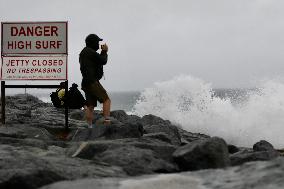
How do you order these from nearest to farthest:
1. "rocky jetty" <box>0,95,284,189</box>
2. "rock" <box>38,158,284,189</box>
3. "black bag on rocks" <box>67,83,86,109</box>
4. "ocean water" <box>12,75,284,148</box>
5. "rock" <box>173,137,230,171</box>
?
1. "rock" <box>38,158,284,189</box>
2. "rocky jetty" <box>0,95,284,189</box>
3. "rock" <box>173,137,230,171</box>
4. "black bag on rocks" <box>67,83,86,109</box>
5. "ocean water" <box>12,75,284,148</box>

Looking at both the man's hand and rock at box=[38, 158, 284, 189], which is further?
the man's hand

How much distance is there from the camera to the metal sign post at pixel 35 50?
1085 cm

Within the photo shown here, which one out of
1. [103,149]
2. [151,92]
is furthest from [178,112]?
[103,149]

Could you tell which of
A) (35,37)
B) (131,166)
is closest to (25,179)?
(131,166)

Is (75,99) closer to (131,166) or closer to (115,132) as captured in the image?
(115,132)

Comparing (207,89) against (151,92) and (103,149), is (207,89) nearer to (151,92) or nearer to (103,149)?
(151,92)

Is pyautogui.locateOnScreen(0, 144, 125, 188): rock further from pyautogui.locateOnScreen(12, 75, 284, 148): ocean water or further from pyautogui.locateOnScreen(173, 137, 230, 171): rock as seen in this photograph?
pyautogui.locateOnScreen(12, 75, 284, 148): ocean water

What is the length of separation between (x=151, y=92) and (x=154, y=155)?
37.2 m

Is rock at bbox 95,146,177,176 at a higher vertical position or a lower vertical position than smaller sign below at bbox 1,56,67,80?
lower

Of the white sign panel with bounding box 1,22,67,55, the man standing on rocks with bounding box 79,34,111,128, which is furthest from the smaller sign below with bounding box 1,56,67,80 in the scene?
the man standing on rocks with bounding box 79,34,111,128

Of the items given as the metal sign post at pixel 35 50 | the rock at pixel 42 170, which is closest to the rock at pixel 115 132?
the metal sign post at pixel 35 50

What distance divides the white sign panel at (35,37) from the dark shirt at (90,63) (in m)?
1.03

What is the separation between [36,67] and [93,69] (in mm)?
1556

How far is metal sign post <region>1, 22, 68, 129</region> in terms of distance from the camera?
10.9m
